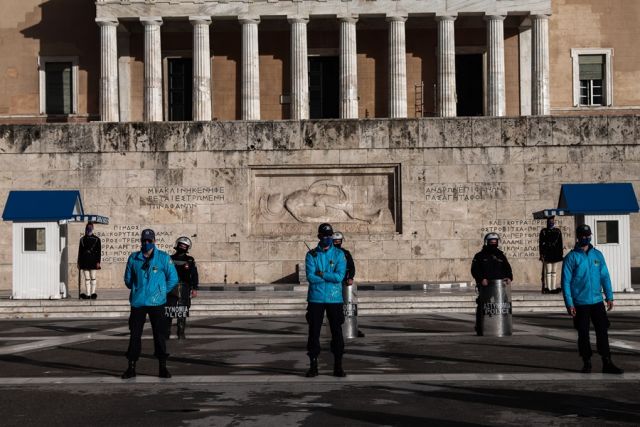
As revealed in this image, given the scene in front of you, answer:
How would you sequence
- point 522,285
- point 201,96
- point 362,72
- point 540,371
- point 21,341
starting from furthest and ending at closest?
point 362,72 < point 201,96 < point 522,285 < point 21,341 < point 540,371

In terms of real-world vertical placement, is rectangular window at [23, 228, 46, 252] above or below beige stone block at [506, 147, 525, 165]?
below

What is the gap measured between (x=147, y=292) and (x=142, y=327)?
1.49 ft

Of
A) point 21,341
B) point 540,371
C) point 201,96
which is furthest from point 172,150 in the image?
point 540,371

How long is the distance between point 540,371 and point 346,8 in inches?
1335

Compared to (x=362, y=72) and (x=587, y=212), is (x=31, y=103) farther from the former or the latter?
(x=587, y=212)

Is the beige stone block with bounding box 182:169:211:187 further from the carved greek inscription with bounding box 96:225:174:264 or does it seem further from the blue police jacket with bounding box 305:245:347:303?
the blue police jacket with bounding box 305:245:347:303

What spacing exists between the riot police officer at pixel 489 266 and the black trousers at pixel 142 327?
7.08m

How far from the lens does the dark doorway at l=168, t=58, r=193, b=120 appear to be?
51219 mm

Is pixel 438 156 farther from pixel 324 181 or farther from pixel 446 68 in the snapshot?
pixel 446 68

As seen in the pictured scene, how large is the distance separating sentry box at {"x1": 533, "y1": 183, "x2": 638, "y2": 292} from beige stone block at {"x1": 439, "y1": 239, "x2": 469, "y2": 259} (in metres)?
6.98

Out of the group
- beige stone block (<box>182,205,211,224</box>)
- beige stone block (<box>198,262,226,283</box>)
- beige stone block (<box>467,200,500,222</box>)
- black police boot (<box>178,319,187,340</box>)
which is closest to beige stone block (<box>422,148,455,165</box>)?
beige stone block (<box>467,200,500,222</box>)

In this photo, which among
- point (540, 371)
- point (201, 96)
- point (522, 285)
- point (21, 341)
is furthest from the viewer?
point (201, 96)

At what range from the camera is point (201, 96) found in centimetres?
4606

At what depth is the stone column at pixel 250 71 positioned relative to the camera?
1815 inches
